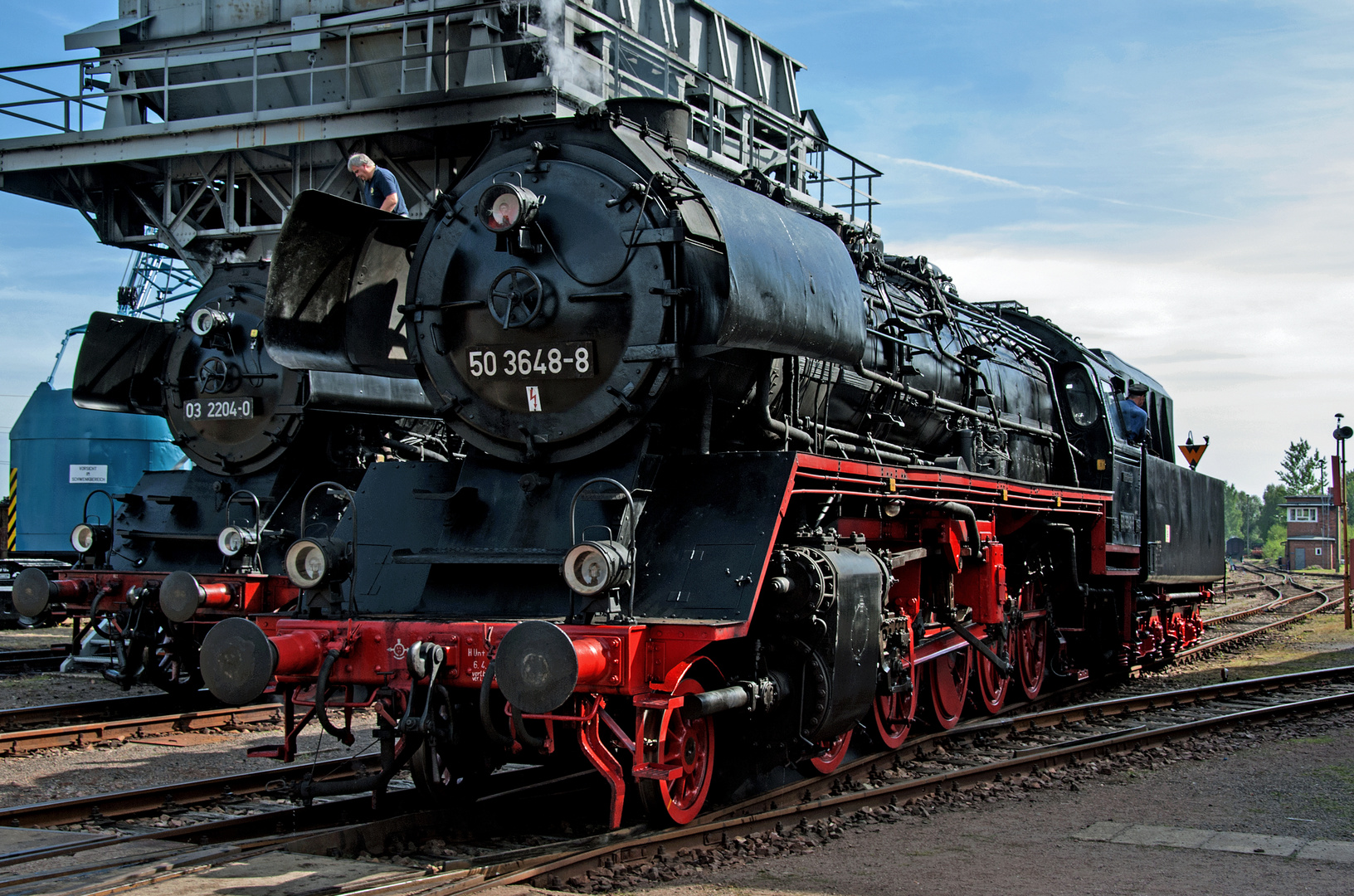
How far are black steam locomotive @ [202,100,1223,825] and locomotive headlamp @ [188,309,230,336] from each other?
373 centimetres

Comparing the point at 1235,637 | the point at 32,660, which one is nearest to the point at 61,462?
the point at 32,660

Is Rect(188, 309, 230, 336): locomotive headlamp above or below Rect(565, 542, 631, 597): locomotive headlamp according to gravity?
above

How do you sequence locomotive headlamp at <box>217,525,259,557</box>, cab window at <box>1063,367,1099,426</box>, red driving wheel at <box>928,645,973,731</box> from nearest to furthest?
red driving wheel at <box>928,645,973,731</box>, locomotive headlamp at <box>217,525,259,557</box>, cab window at <box>1063,367,1099,426</box>

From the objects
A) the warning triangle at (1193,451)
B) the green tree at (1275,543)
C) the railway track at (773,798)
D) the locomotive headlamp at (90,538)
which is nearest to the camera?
the railway track at (773,798)

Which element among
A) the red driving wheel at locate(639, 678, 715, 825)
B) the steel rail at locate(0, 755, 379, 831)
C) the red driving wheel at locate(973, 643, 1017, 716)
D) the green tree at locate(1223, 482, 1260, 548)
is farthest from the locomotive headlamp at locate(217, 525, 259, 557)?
the green tree at locate(1223, 482, 1260, 548)

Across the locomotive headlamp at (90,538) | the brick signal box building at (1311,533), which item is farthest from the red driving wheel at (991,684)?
the brick signal box building at (1311,533)

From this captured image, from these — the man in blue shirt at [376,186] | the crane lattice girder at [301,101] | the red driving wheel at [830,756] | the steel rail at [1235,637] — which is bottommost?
the steel rail at [1235,637]

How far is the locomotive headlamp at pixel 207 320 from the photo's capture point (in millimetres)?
10008

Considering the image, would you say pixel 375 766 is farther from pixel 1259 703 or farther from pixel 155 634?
pixel 1259 703

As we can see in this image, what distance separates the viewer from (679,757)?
5367 millimetres

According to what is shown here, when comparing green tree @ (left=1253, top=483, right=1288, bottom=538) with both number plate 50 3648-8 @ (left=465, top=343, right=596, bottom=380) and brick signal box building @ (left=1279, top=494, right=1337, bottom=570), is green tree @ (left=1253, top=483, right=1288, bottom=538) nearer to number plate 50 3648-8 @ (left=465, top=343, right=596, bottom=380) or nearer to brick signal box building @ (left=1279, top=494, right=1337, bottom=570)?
brick signal box building @ (left=1279, top=494, right=1337, bottom=570)

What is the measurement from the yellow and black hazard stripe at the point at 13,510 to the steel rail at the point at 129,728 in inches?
336

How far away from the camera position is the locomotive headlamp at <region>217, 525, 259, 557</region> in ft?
29.4

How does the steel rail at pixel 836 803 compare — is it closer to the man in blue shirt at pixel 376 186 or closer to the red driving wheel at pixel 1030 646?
the red driving wheel at pixel 1030 646
